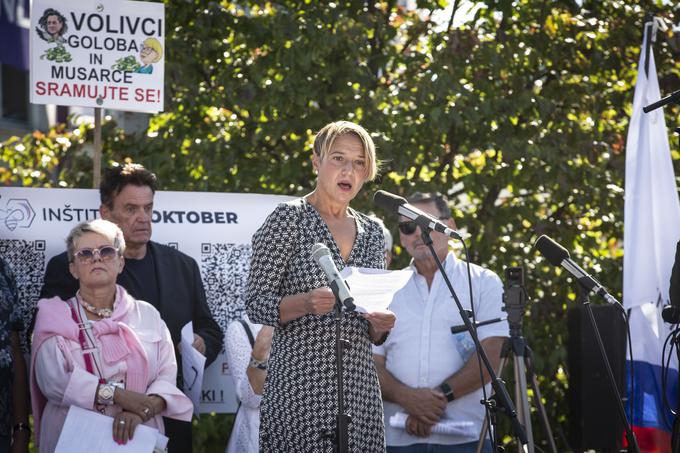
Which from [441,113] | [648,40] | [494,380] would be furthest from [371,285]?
[441,113]

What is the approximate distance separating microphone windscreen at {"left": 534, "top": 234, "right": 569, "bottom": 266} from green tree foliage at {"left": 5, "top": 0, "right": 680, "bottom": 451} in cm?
295

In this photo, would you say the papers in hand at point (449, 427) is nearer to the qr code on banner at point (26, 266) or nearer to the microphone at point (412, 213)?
the microphone at point (412, 213)

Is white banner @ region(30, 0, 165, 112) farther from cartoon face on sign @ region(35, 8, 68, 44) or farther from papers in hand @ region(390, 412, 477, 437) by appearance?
papers in hand @ region(390, 412, 477, 437)

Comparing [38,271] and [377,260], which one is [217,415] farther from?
[377,260]

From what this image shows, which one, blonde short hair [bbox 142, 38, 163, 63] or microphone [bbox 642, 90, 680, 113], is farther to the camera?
blonde short hair [bbox 142, 38, 163, 63]

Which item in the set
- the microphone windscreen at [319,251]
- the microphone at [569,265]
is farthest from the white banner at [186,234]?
the microphone windscreen at [319,251]

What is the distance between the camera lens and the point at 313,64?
7.31 meters

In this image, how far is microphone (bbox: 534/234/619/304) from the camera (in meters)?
3.91

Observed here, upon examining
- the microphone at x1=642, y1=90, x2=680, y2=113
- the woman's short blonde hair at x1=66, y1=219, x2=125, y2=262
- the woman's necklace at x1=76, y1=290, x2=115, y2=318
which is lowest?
the woman's necklace at x1=76, y1=290, x2=115, y2=318

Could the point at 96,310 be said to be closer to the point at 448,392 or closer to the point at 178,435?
the point at 178,435

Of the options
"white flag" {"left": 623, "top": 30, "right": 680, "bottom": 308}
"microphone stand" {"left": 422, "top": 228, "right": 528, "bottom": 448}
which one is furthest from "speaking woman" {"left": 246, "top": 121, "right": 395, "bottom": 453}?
"white flag" {"left": 623, "top": 30, "right": 680, "bottom": 308}

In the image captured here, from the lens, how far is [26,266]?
521cm

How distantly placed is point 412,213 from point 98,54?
2.64m

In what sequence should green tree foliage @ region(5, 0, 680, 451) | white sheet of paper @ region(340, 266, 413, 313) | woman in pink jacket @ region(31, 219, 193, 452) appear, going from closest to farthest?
1. white sheet of paper @ region(340, 266, 413, 313)
2. woman in pink jacket @ region(31, 219, 193, 452)
3. green tree foliage @ region(5, 0, 680, 451)
